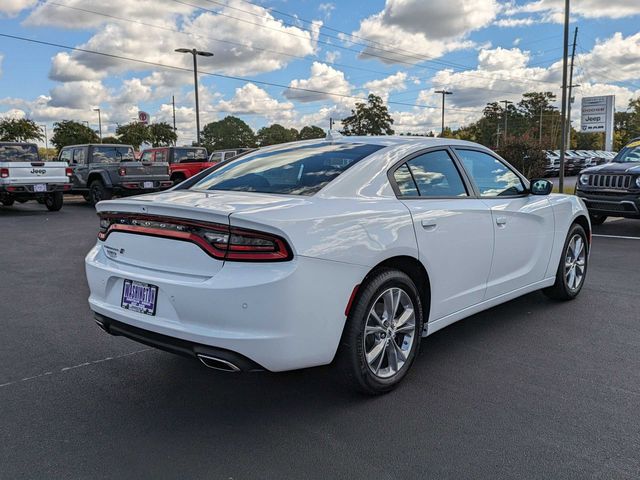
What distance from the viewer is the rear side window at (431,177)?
366 centimetres

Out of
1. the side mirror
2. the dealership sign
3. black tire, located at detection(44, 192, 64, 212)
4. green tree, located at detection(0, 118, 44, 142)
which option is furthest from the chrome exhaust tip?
green tree, located at detection(0, 118, 44, 142)

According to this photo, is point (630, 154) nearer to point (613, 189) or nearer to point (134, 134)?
point (613, 189)

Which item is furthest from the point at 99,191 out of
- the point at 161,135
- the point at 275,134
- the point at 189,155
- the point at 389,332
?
the point at 275,134

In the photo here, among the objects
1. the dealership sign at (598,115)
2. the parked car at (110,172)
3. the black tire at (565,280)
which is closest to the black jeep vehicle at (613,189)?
the black tire at (565,280)

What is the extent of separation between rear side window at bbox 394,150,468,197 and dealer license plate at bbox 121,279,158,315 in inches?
65.1

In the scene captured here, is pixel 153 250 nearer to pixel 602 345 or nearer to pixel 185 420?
pixel 185 420

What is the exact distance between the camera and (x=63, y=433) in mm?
2936

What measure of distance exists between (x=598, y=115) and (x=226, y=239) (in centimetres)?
3796

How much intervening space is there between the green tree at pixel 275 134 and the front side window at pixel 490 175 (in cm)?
10478

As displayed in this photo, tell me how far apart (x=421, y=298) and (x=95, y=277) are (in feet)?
6.74

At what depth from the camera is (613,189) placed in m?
9.84

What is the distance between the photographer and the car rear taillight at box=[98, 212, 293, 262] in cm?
275

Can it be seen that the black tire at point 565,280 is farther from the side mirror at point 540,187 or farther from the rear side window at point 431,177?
the rear side window at point 431,177

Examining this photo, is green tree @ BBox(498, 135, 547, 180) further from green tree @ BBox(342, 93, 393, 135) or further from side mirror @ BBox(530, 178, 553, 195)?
green tree @ BBox(342, 93, 393, 135)
